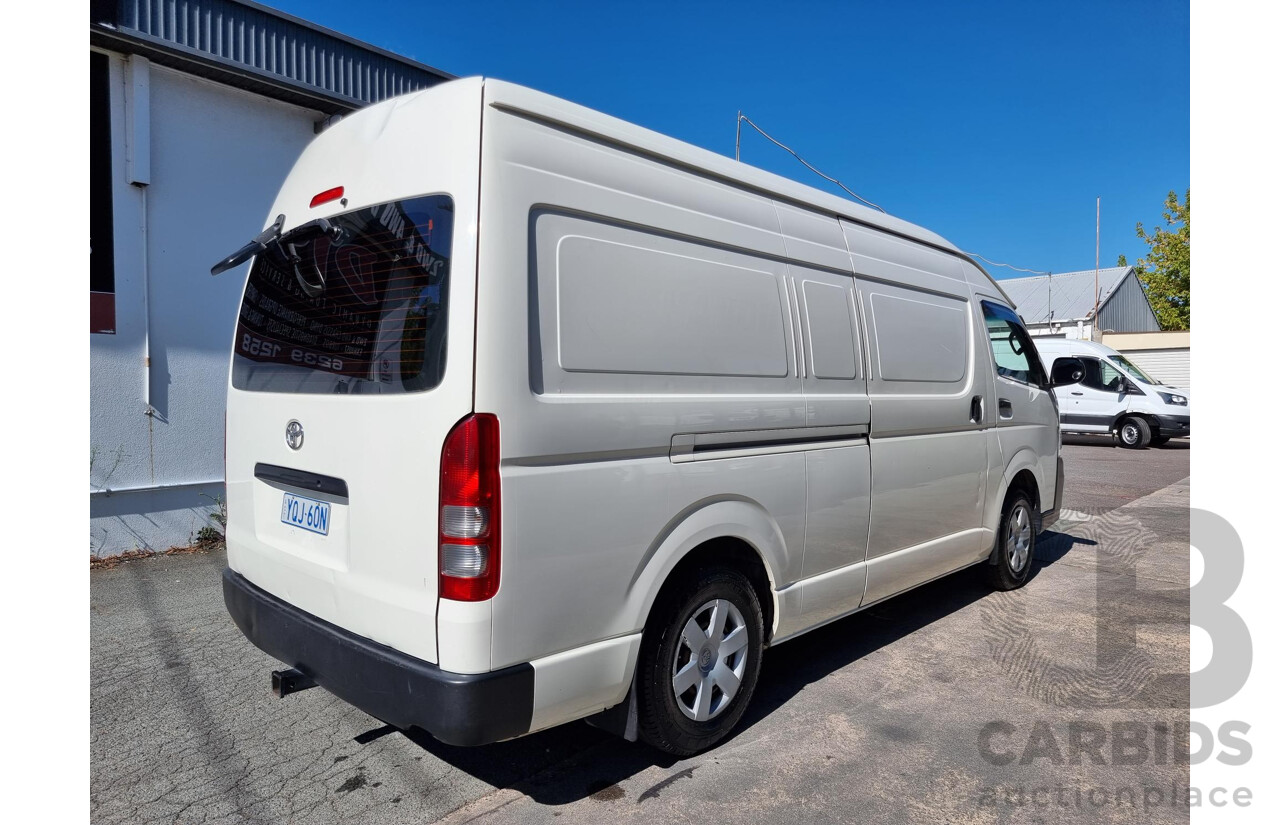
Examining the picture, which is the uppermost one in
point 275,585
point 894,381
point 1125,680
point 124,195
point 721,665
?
point 124,195

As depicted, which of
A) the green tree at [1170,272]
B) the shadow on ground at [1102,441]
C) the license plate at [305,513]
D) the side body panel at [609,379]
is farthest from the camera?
the green tree at [1170,272]

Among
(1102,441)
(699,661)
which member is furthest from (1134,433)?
(699,661)

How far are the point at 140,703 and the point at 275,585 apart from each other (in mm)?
1336

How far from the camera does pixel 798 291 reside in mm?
3863

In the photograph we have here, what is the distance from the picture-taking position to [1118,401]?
1761cm

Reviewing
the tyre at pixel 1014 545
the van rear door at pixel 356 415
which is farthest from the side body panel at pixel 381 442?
the tyre at pixel 1014 545

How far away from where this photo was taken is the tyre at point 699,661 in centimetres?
312

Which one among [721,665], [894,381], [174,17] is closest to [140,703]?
[721,665]

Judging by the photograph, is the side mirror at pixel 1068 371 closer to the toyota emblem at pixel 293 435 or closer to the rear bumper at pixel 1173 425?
the toyota emblem at pixel 293 435

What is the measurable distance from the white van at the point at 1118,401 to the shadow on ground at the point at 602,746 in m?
14.0

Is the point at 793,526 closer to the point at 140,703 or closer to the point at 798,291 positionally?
the point at 798,291

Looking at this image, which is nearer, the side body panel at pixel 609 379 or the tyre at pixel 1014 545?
the side body panel at pixel 609 379

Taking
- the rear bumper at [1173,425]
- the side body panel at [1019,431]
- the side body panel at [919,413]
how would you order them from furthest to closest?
1. the rear bumper at [1173,425]
2. the side body panel at [1019,431]
3. the side body panel at [919,413]

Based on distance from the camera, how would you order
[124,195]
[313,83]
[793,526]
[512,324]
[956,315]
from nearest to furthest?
[512,324] < [793,526] < [956,315] < [124,195] < [313,83]
